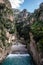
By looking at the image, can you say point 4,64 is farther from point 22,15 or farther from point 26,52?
point 22,15

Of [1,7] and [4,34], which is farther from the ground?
[1,7]

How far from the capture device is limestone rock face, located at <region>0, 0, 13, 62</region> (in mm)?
42812

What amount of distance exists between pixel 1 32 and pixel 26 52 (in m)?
12.6

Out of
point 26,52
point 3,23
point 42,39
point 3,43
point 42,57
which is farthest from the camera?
point 26,52

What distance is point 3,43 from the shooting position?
43.6 meters

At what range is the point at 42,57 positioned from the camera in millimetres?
30234

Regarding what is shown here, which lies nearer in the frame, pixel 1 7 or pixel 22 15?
pixel 1 7

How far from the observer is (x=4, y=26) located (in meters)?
50.5

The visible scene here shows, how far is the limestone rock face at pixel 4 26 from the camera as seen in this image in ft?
140

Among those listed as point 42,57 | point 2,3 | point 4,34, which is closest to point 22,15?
point 2,3

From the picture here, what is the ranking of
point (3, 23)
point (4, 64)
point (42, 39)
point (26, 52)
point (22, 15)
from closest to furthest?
point (42, 39), point (4, 64), point (3, 23), point (26, 52), point (22, 15)

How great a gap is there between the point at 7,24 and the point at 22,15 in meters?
55.1

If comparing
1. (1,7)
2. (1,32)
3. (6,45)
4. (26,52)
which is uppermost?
(1,7)

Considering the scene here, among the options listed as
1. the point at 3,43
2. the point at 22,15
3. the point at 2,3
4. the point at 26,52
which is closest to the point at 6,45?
the point at 3,43
